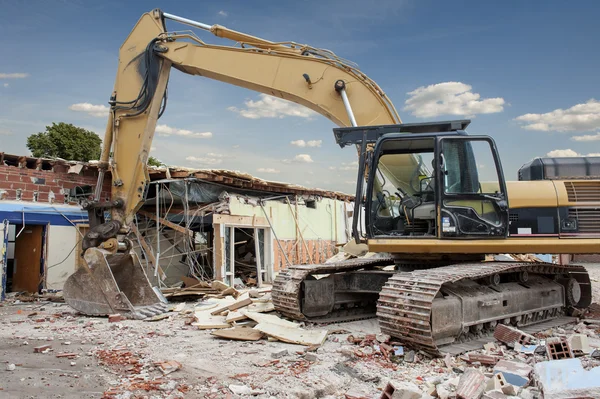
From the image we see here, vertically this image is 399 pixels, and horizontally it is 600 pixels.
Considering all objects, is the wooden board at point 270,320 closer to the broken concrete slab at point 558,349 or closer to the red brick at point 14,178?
the broken concrete slab at point 558,349

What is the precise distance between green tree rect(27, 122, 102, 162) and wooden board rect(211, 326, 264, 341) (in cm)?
2529

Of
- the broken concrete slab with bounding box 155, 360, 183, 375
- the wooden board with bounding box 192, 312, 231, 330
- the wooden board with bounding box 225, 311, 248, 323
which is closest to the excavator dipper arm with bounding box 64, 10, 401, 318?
the wooden board with bounding box 192, 312, 231, 330

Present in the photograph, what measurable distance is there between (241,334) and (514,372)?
3471mm

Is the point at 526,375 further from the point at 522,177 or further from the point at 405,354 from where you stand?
the point at 522,177

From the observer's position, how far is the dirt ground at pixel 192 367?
4.73 metres

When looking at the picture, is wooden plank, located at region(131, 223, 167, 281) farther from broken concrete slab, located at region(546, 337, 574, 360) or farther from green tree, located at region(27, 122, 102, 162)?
green tree, located at region(27, 122, 102, 162)

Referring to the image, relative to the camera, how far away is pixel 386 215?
24.2ft

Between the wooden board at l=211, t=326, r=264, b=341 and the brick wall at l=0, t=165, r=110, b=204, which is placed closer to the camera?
the wooden board at l=211, t=326, r=264, b=341

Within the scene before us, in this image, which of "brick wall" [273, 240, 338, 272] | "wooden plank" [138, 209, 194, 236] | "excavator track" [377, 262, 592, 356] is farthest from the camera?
"brick wall" [273, 240, 338, 272]

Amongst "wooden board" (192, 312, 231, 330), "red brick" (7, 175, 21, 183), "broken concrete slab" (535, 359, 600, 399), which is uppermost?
"red brick" (7, 175, 21, 183)

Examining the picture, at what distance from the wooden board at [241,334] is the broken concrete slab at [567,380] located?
3.54 metres

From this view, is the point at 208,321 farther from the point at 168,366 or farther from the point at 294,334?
the point at 168,366

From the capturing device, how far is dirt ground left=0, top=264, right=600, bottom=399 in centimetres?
473

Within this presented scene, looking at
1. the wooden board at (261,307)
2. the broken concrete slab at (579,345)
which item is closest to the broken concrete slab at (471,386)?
the broken concrete slab at (579,345)
